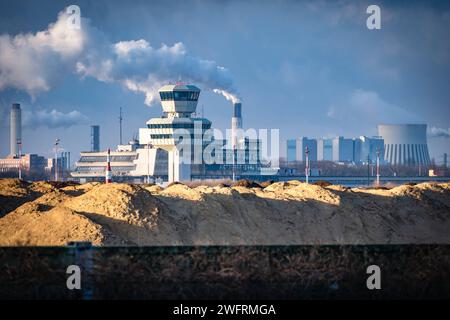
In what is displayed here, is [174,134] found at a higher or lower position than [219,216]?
higher

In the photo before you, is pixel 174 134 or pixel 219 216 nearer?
pixel 219 216

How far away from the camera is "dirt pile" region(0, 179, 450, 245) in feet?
112

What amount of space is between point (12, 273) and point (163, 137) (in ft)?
554

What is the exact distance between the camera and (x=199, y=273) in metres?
28.0

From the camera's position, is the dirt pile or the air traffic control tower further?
the air traffic control tower

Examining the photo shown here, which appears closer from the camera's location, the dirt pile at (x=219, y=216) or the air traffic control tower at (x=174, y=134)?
the dirt pile at (x=219, y=216)

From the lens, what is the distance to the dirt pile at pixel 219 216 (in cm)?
3418

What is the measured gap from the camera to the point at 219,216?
41594 mm

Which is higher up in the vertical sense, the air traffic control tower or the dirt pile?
the air traffic control tower

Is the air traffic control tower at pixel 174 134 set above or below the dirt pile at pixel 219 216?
above

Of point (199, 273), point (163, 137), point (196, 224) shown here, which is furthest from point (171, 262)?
point (163, 137)

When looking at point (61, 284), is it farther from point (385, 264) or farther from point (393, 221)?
point (393, 221)
